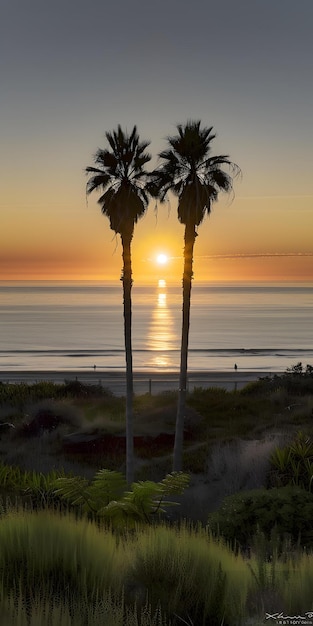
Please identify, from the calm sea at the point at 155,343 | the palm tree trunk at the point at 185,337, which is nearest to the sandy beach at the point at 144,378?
the calm sea at the point at 155,343

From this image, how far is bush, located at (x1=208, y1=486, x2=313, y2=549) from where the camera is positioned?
1187cm

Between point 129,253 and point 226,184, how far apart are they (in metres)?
4.53

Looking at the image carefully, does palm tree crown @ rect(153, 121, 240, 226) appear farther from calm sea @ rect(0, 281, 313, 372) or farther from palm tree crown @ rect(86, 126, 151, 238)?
calm sea @ rect(0, 281, 313, 372)

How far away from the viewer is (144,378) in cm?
5950

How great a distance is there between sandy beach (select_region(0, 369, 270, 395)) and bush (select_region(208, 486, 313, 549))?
34747mm

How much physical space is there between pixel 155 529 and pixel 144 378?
168 feet

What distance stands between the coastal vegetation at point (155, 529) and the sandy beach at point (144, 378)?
18.8 meters

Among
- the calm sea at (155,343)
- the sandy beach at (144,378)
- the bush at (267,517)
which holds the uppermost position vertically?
the calm sea at (155,343)

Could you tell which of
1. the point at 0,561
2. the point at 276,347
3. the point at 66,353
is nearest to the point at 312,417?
the point at 0,561

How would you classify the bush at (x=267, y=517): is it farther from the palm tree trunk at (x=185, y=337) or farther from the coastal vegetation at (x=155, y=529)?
the palm tree trunk at (x=185, y=337)

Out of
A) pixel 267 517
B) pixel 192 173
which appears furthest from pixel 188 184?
pixel 267 517

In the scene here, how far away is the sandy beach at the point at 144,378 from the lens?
50312 millimetres

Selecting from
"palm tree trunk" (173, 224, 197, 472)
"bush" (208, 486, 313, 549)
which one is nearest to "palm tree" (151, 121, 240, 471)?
"palm tree trunk" (173, 224, 197, 472)

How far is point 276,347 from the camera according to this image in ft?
322
